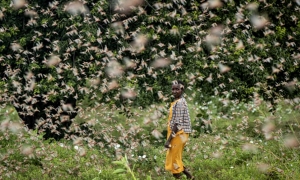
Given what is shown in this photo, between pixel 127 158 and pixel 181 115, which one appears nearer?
pixel 181 115

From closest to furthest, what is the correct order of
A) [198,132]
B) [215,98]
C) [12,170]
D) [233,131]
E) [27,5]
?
[12,170] → [27,5] → [198,132] → [233,131] → [215,98]

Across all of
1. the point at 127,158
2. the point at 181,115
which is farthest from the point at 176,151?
the point at 127,158

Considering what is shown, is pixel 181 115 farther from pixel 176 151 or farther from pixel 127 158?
pixel 127 158

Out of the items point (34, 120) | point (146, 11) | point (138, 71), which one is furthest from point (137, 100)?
point (34, 120)

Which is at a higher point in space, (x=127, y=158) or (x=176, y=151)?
(x=176, y=151)

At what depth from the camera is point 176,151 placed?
6773 mm

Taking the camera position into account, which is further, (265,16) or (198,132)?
(198,132)

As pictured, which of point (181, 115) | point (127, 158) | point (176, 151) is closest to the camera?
point (181, 115)

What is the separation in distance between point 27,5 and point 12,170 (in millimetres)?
3710

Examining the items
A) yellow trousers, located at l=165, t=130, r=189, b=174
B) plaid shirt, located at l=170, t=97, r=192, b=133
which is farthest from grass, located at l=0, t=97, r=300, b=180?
plaid shirt, located at l=170, t=97, r=192, b=133

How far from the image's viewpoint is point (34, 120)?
9.84m

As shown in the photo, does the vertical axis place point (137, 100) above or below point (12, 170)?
above

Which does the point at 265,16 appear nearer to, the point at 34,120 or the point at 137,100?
the point at 137,100

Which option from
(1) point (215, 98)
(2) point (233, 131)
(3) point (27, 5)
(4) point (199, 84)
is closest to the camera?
(3) point (27, 5)
